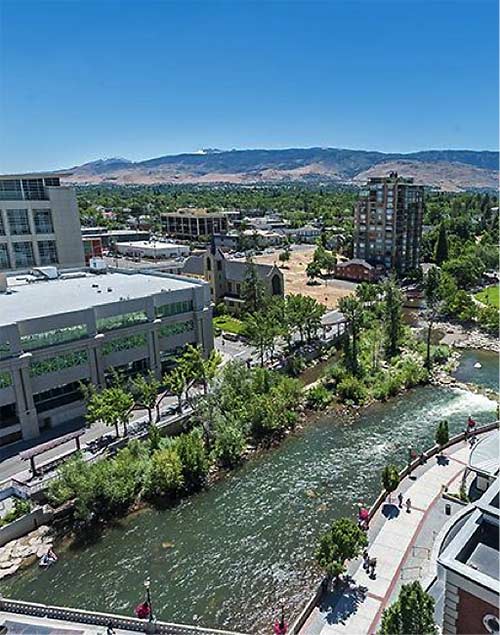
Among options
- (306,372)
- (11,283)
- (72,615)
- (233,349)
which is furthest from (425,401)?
(11,283)

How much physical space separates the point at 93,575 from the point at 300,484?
12184 mm

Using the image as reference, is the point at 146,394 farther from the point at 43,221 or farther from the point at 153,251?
the point at 153,251

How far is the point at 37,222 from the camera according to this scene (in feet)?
171

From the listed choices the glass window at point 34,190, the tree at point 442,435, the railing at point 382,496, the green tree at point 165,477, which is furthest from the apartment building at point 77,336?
the tree at point 442,435

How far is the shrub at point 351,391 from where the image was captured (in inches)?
1580

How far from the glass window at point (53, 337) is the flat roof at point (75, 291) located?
4.04ft

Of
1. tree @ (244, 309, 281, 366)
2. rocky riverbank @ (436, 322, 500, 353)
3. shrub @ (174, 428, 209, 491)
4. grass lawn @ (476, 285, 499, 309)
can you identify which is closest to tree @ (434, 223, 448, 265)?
grass lawn @ (476, 285, 499, 309)

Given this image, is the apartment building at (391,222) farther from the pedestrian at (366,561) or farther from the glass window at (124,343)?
the pedestrian at (366,561)

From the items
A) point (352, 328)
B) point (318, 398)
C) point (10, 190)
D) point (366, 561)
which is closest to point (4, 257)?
point (10, 190)

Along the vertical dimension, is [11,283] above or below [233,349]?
above

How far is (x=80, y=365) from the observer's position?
114 ft

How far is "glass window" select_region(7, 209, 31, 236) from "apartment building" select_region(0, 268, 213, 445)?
778cm

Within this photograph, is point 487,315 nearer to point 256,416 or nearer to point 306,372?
point 306,372

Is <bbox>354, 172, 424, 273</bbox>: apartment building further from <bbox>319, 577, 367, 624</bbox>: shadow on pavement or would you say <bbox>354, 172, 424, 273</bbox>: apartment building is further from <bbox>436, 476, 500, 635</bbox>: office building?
<bbox>436, 476, 500, 635</bbox>: office building
